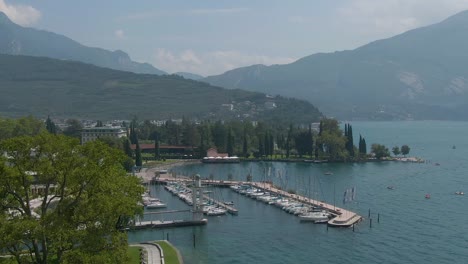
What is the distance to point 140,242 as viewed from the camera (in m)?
45.8

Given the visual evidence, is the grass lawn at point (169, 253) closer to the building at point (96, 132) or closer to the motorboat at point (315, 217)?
the motorboat at point (315, 217)

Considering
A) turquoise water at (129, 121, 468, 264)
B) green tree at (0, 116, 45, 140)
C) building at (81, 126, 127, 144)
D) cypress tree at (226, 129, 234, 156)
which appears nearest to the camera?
turquoise water at (129, 121, 468, 264)

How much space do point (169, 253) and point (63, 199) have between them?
19138 mm

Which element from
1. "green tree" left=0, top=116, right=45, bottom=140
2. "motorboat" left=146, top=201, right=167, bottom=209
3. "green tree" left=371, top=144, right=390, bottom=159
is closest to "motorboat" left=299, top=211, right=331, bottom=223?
"motorboat" left=146, top=201, right=167, bottom=209

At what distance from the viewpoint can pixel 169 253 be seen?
137 feet

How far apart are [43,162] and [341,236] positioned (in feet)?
100

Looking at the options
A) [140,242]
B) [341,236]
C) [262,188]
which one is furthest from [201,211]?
[262,188]

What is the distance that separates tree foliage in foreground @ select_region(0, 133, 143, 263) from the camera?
22453mm

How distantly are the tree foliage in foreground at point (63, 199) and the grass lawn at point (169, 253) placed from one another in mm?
15530

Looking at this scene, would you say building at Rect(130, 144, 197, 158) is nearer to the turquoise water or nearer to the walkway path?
the turquoise water

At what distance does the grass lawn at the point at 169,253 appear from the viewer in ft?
130

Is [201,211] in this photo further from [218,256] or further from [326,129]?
[326,129]

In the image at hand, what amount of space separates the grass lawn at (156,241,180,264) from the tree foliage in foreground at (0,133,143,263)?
15530 mm

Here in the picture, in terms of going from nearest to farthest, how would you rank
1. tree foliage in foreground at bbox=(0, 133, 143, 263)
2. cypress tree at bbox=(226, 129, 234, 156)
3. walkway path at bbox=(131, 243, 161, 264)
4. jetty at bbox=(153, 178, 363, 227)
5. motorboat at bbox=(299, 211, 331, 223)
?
tree foliage in foreground at bbox=(0, 133, 143, 263) → walkway path at bbox=(131, 243, 161, 264) → jetty at bbox=(153, 178, 363, 227) → motorboat at bbox=(299, 211, 331, 223) → cypress tree at bbox=(226, 129, 234, 156)
